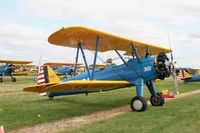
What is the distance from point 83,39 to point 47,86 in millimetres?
2367

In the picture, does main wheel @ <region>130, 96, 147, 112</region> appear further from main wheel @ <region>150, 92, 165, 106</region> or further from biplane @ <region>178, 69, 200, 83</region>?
biplane @ <region>178, 69, 200, 83</region>

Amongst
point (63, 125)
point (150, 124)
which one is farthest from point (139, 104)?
point (63, 125)

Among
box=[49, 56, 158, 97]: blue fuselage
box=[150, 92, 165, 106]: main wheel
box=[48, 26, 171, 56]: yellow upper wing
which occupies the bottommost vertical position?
box=[150, 92, 165, 106]: main wheel

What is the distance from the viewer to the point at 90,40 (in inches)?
411

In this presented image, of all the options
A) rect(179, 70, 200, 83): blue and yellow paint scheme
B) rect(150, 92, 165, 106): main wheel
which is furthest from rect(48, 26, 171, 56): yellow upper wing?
rect(179, 70, 200, 83): blue and yellow paint scheme

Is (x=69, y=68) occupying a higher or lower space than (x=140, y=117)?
higher

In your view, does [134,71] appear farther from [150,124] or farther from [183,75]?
[183,75]

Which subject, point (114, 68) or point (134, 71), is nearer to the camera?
point (134, 71)

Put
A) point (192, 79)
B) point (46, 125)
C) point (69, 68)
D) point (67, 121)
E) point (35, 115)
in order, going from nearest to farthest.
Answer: point (46, 125) → point (67, 121) → point (35, 115) → point (192, 79) → point (69, 68)

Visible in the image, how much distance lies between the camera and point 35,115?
8.73m

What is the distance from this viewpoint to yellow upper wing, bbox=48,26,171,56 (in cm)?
902

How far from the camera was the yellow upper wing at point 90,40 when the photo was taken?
902 cm

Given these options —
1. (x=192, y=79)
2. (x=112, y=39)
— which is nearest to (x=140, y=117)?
(x=112, y=39)

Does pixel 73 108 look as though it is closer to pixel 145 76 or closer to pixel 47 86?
pixel 47 86
